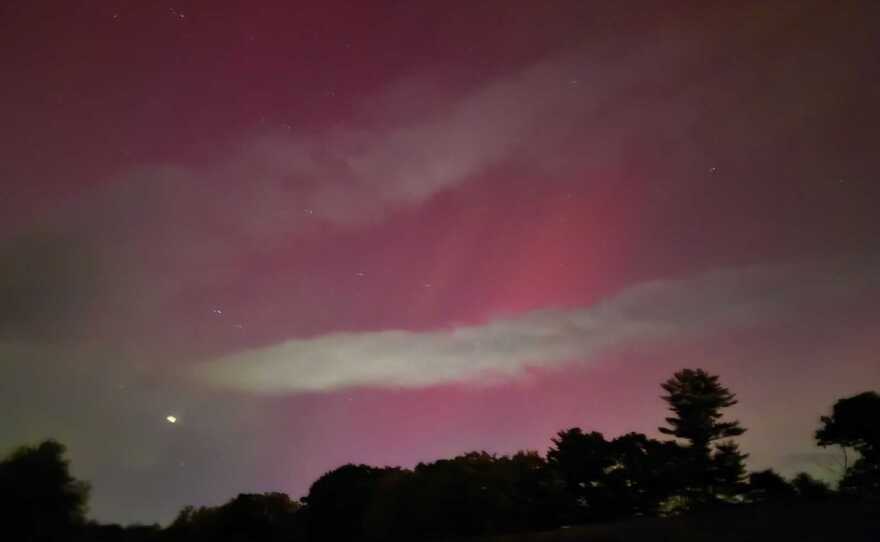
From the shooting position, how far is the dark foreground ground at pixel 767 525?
2050cm

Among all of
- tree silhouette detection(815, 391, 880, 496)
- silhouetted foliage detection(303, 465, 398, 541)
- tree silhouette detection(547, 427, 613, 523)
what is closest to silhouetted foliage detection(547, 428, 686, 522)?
Result: tree silhouette detection(547, 427, 613, 523)

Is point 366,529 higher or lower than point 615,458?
lower

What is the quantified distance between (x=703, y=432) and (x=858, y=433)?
43.3ft

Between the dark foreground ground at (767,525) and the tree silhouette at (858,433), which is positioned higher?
the tree silhouette at (858,433)

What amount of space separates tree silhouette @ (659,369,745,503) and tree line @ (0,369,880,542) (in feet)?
0.33

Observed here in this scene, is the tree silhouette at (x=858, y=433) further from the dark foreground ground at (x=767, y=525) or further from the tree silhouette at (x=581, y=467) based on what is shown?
the dark foreground ground at (x=767, y=525)

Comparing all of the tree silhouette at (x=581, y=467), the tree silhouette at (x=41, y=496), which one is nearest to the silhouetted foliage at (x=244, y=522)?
the tree silhouette at (x=41, y=496)

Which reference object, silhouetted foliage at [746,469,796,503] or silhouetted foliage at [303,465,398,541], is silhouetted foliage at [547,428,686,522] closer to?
silhouetted foliage at [746,469,796,503]

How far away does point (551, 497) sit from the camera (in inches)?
2319

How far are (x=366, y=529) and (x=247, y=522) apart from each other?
1484cm

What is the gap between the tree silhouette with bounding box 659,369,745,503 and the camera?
2397 inches

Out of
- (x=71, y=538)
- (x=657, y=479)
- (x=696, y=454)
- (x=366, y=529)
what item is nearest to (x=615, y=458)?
(x=657, y=479)

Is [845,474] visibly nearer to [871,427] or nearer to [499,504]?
[871,427]

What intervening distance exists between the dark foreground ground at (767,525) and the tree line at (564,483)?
1180 inches
